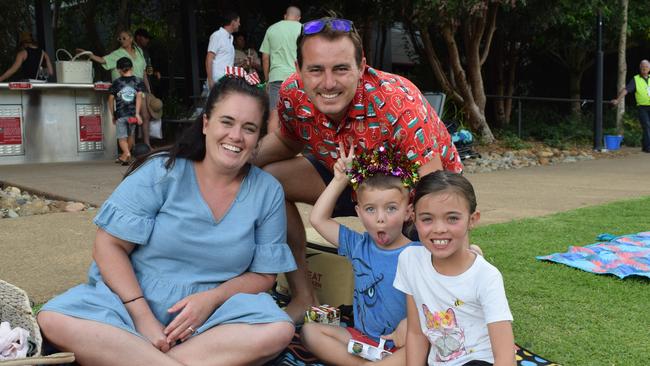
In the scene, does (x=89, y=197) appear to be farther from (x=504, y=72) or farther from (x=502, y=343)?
(x=504, y=72)

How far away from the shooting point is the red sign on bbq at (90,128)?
1066 cm

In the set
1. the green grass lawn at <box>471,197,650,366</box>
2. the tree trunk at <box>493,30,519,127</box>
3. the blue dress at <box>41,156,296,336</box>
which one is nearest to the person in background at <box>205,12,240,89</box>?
the green grass lawn at <box>471,197,650,366</box>

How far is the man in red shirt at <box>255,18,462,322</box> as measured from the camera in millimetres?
3115

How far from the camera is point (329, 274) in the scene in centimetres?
394

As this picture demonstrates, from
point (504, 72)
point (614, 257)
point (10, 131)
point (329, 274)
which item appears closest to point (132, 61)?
point (10, 131)

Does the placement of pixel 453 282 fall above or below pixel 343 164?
below

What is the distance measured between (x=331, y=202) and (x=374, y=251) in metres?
0.30

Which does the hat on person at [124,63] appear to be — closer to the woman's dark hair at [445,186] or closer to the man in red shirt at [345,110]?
the man in red shirt at [345,110]

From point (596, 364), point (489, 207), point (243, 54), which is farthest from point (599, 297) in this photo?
point (243, 54)

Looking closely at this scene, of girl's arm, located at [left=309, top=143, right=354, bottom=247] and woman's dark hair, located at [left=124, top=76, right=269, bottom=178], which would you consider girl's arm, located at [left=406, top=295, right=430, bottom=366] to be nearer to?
girl's arm, located at [left=309, top=143, right=354, bottom=247]

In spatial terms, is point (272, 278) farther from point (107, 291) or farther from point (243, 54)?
point (243, 54)

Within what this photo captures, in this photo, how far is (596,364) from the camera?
3115mm

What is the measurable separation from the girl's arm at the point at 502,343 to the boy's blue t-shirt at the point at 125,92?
7.93 meters

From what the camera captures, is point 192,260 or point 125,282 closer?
point 125,282
